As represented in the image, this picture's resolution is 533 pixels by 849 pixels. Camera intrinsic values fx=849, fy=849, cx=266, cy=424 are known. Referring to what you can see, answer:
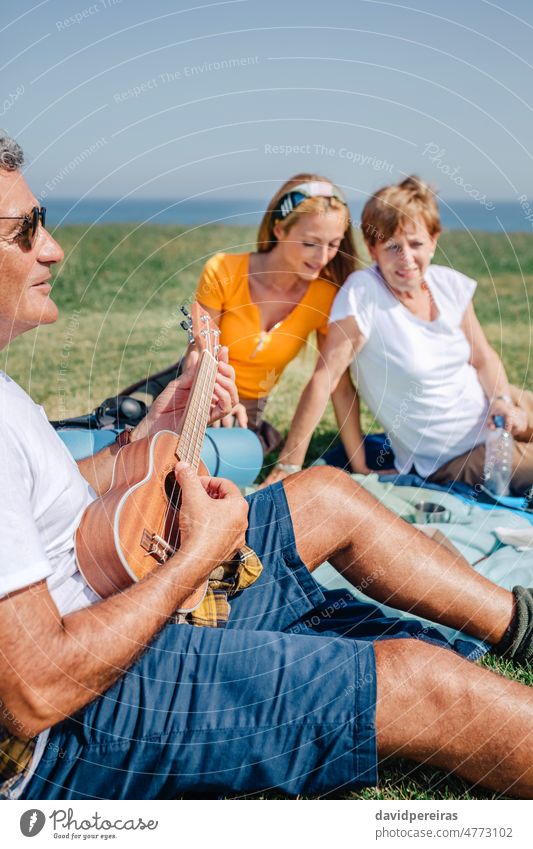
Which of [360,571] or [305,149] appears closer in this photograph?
[360,571]

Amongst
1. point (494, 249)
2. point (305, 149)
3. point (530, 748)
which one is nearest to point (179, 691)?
point (530, 748)

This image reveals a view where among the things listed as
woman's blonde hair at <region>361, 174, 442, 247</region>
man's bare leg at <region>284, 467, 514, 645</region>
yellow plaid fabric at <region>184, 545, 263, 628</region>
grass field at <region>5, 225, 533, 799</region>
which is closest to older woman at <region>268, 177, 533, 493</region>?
woman's blonde hair at <region>361, 174, 442, 247</region>

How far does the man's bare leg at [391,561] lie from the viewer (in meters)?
2.51

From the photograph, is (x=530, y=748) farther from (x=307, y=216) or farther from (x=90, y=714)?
(x=307, y=216)

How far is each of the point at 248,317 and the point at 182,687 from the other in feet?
8.87

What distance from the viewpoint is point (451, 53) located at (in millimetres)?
3045

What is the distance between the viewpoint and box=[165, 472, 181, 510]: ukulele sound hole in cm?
232

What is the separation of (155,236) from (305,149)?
484 inches

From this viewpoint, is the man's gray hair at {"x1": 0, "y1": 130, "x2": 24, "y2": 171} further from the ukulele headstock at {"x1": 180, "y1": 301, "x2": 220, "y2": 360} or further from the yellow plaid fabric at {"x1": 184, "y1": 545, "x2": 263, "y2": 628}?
the yellow plaid fabric at {"x1": 184, "y1": 545, "x2": 263, "y2": 628}

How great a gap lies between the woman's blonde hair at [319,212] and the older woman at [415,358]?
0.17 metres

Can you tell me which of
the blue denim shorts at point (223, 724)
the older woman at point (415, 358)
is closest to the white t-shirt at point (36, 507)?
the blue denim shorts at point (223, 724)

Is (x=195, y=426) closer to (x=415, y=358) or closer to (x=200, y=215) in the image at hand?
(x=415, y=358)

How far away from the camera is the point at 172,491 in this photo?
233 centimetres

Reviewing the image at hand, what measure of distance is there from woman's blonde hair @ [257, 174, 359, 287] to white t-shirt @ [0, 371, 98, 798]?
Answer: 7.87 ft
